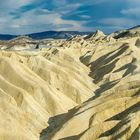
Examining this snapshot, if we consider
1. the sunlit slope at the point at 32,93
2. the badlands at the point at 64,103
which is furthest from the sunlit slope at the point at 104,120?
the sunlit slope at the point at 32,93

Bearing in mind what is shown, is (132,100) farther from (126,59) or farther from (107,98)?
(126,59)

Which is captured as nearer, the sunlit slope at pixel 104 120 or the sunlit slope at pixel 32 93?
the sunlit slope at pixel 104 120

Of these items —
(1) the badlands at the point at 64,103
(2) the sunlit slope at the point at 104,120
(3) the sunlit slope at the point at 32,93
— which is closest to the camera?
(2) the sunlit slope at the point at 104,120

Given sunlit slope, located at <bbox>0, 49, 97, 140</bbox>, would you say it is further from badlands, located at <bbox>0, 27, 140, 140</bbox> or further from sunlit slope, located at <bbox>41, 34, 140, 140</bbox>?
sunlit slope, located at <bbox>41, 34, 140, 140</bbox>

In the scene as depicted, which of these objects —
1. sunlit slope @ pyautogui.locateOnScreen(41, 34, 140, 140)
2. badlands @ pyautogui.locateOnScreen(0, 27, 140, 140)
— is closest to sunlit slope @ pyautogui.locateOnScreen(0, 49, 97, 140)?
badlands @ pyautogui.locateOnScreen(0, 27, 140, 140)

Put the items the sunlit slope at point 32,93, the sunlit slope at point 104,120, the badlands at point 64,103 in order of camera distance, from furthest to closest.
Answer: the sunlit slope at point 32,93, the badlands at point 64,103, the sunlit slope at point 104,120

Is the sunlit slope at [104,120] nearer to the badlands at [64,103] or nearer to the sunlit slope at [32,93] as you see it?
the badlands at [64,103]

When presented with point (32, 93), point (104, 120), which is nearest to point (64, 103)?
point (32, 93)

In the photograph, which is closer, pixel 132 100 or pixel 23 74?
pixel 132 100

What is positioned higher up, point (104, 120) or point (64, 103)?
point (64, 103)

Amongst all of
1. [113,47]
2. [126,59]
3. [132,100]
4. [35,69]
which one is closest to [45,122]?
[132,100]

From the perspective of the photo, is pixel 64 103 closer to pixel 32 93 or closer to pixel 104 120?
pixel 32 93
